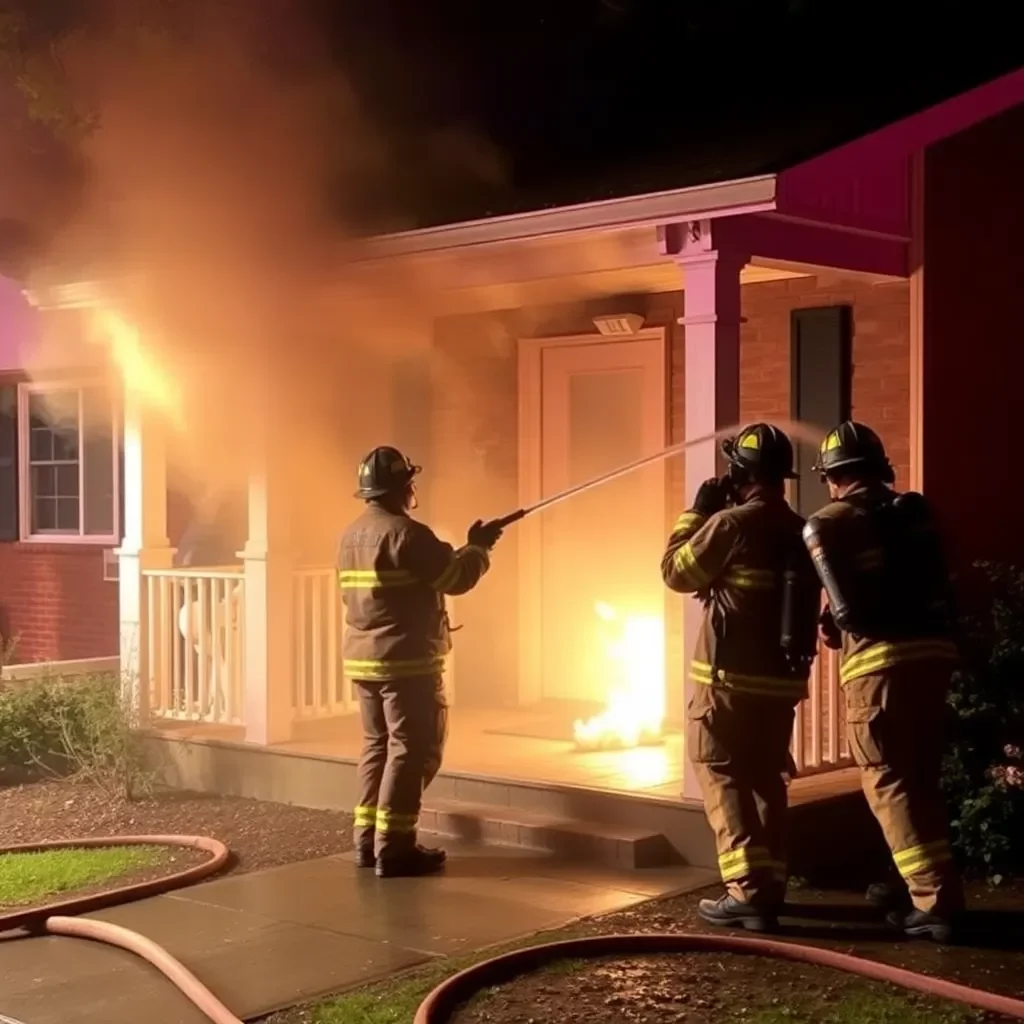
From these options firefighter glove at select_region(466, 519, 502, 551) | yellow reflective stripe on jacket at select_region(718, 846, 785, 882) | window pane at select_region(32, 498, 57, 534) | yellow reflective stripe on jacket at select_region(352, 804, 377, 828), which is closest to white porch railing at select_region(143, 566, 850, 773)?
yellow reflective stripe on jacket at select_region(352, 804, 377, 828)

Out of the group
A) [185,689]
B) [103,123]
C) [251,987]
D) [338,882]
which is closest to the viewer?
[251,987]

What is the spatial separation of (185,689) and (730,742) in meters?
4.50

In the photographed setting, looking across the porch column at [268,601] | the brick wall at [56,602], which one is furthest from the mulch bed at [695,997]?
the brick wall at [56,602]

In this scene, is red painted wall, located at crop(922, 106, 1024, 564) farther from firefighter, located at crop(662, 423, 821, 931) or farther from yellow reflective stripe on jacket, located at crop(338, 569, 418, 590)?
yellow reflective stripe on jacket, located at crop(338, 569, 418, 590)

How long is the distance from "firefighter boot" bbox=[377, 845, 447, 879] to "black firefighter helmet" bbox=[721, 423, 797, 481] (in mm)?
2316

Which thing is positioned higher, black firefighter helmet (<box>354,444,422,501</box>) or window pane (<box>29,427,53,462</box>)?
window pane (<box>29,427,53,462</box>)

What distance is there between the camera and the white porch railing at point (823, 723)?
7.53 meters

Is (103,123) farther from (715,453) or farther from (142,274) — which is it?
(715,453)

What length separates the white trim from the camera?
6.67 metres

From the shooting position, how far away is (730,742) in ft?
20.3

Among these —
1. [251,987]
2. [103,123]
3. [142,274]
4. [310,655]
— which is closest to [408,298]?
[142,274]

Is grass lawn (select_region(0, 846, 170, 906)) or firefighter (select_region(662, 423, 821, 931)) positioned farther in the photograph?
grass lawn (select_region(0, 846, 170, 906))

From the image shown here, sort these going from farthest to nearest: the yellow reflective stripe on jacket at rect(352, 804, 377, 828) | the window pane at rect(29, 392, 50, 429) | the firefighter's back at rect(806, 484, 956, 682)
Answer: the window pane at rect(29, 392, 50, 429)
the yellow reflective stripe on jacket at rect(352, 804, 377, 828)
the firefighter's back at rect(806, 484, 956, 682)

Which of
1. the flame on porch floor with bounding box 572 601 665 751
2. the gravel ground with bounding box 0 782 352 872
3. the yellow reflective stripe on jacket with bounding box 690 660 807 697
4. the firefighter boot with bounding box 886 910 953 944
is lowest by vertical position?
the gravel ground with bounding box 0 782 352 872
